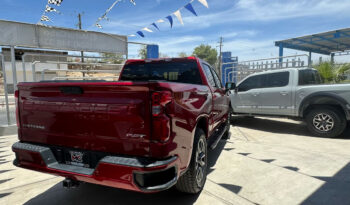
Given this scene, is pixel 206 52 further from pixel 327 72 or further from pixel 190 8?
pixel 190 8

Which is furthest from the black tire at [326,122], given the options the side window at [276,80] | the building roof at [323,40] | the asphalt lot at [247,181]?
the building roof at [323,40]

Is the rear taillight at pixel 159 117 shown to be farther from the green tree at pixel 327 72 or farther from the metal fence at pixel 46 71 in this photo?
the green tree at pixel 327 72

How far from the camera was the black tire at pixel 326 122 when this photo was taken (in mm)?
5504

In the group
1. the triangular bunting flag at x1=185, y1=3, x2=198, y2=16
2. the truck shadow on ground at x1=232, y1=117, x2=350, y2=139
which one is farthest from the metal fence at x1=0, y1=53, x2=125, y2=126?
the truck shadow on ground at x1=232, y1=117, x2=350, y2=139

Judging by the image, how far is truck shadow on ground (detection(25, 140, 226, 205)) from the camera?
A: 2.75 meters

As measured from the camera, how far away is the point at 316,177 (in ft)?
11.1

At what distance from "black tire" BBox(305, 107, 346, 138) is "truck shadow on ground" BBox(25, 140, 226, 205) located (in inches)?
179

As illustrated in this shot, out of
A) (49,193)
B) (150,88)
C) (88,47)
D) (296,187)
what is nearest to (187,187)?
(150,88)

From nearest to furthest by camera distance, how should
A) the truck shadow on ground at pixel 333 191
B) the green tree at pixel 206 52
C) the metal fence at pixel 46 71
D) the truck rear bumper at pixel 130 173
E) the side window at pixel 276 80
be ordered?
the truck rear bumper at pixel 130 173
the truck shadow on ground at pixel 333 191
the metal fence at pixel 46 71
the side window at pixel 276 80
the green tree at pixel 206 52

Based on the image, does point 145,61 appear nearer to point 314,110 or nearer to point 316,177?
point 316,177

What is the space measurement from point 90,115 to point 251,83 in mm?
6120

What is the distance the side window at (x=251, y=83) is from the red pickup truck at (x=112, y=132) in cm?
493

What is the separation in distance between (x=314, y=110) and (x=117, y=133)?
18.7 feet

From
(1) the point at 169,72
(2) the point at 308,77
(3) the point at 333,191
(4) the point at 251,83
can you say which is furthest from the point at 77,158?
(2) the point at 308,77
